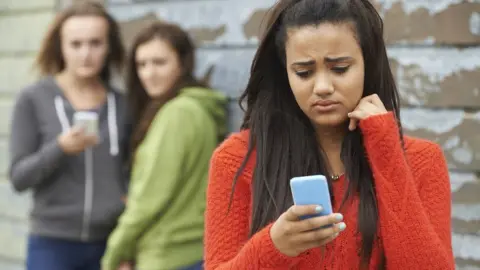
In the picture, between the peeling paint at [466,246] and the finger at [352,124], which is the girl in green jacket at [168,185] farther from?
the finger at [352,124]

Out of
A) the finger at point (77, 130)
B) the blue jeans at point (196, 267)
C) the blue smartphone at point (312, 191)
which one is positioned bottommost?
the blue jeans at point (196, 267)

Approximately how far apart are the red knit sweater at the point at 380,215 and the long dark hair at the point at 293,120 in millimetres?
31

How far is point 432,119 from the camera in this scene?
337 centimetres

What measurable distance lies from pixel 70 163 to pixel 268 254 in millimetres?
1998

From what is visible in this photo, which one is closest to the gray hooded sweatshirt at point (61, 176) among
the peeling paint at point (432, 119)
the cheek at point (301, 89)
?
the peeling paint at point (432, 119)

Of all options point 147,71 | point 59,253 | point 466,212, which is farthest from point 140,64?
point 466,212

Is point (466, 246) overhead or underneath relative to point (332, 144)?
underneath

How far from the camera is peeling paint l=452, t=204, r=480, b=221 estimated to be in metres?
3.27

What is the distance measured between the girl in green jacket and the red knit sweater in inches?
55.4

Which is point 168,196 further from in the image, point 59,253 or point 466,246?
point 466,246

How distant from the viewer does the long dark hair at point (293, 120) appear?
2035 millimetres

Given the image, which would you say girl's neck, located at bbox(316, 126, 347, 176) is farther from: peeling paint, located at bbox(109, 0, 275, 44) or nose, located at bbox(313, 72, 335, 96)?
peeling paint, located at bbox(109, 0, 275, 44)

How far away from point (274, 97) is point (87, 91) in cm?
191

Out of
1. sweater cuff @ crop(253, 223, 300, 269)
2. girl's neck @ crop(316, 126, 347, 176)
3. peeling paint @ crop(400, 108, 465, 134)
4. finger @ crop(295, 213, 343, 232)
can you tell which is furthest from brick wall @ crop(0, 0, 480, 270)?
finger @ crop(295, 213, 343, 232)
